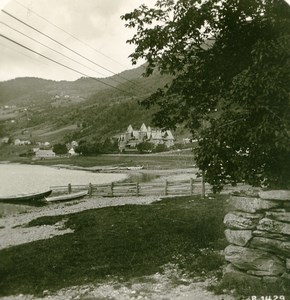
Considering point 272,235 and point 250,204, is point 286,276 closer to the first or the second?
point 272,235

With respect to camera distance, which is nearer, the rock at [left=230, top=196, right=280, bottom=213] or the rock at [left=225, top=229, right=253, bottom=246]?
the rock at [left=230, top=196, right=280, bottom=213]

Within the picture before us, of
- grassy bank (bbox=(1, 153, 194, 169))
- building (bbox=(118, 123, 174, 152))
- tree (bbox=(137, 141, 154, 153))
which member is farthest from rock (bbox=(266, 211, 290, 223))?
building (bbox=(118, 123, 174, 152))

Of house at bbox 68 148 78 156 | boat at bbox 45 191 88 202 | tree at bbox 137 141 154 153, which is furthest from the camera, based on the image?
house at bbox 68 148 78 156

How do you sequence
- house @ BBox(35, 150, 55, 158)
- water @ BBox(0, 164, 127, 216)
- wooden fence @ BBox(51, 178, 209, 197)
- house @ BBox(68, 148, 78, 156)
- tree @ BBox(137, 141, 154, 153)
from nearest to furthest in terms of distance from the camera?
wooden fence @ BBox(51, 178, 209, 197) → water @ BBox(0, 164, 127, 216) → tree @ BBox(137, 141, 154, 153) → house @ BBox(68, 148, 78, 156) → house @ BBox(35, 150, 55, 158)

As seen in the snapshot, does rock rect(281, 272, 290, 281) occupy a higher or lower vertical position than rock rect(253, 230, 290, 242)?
lower

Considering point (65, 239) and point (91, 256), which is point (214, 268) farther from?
point (65, 239)

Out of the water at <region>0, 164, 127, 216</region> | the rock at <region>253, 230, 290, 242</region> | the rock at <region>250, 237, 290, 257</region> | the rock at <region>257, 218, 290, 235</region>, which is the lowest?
the water at <region>0, 164, 127, 216</region>

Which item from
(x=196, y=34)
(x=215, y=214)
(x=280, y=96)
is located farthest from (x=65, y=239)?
(x=280, y=96)

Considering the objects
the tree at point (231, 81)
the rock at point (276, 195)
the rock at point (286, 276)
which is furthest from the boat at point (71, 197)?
the rock at point (286, 276)

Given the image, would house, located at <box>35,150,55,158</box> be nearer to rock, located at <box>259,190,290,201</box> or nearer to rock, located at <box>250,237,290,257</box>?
rock, located at <box>250,237,290,257</box>

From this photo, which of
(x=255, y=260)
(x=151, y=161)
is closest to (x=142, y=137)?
(x=151, y=161)
